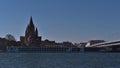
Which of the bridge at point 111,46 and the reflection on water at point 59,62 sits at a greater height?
the bridge at point 111,46

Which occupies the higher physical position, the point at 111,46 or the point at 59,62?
the point at 111,46

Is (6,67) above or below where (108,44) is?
below

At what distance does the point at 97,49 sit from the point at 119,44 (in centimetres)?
3127

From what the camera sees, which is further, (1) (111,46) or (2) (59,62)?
(1) (111,46)

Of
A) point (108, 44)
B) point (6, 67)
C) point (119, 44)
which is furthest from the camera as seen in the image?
point (108, 44)

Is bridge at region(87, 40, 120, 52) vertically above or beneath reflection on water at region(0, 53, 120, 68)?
above

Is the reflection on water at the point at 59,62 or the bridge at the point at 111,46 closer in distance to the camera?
the reflection on water at the point at 59,62

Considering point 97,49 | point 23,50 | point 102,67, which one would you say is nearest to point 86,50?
point 97,49

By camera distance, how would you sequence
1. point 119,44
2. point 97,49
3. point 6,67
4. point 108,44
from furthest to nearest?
1. point 97,49
2. point 108,44
3. point 119,44
4. point 6,67

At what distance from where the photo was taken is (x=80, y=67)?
52.2 meters

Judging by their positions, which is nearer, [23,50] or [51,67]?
[51,67]

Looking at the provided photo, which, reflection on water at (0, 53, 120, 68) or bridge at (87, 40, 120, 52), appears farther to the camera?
bridge at (87, 40, 120, 52)

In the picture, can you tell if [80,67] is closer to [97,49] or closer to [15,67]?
[15,67]

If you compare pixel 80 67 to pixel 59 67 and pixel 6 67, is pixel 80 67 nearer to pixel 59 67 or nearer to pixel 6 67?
pixel 59 67
